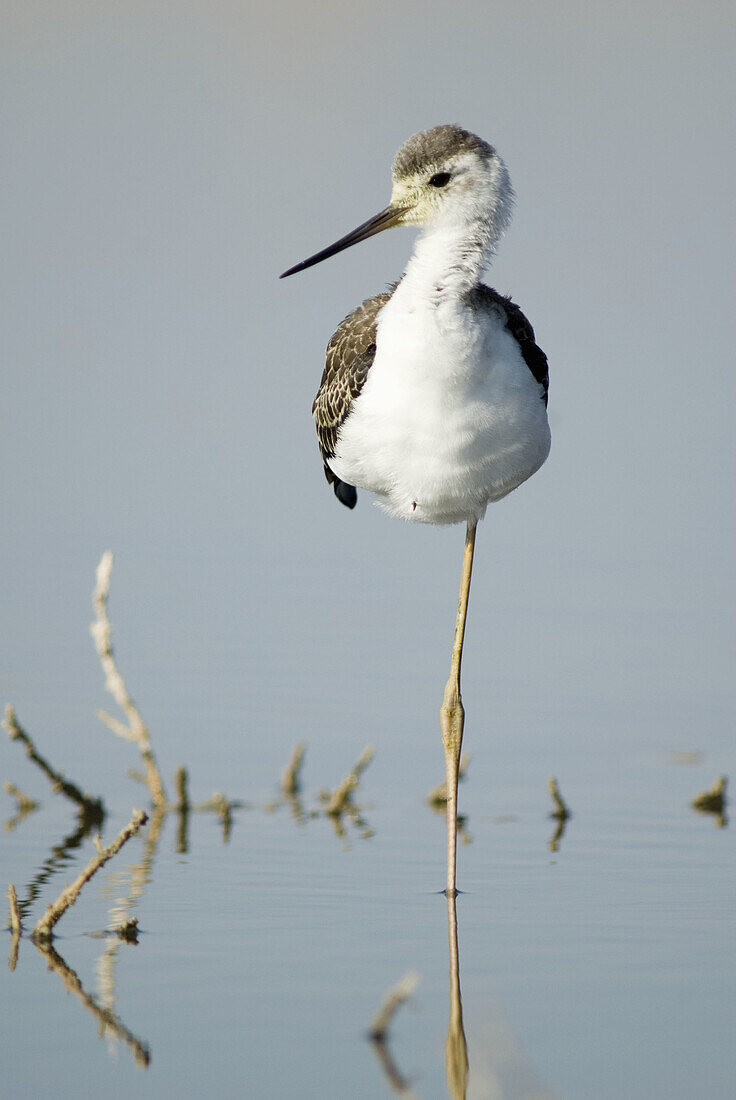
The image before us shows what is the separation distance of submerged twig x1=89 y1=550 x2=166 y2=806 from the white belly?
1.12 metres

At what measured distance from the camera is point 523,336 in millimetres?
6172

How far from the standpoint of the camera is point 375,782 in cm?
751

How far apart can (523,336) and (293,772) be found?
2296mm

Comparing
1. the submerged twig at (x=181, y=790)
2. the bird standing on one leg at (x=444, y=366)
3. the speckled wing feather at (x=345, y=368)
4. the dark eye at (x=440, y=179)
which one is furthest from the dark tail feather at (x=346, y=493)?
the dark eye at (x=440, y=179)

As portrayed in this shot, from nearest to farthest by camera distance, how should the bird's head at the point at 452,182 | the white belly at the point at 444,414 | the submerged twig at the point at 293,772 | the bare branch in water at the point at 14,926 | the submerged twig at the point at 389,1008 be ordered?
the submerged twig at the point at 389,1008 → the bare branch in water at the point at 14,926 → the white belly at the point at 444,414 → the bird's head at the point at 452,182 → the submerged twig at the point at 293,772

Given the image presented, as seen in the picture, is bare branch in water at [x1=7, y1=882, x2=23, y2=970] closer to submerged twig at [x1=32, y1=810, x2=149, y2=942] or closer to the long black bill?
submerged twig at [x1=32, y1=810, x2=149, y2=942]

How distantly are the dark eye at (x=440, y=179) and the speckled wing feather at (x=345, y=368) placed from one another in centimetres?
61

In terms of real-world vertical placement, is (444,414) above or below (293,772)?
above

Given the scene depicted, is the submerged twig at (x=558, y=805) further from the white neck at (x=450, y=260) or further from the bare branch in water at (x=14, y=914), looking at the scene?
the bare branch in water at (x=14, y=914)

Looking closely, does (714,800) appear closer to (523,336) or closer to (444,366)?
(523,336)

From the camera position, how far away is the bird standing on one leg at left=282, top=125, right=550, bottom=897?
5.66m

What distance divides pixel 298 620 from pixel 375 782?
9.66ft

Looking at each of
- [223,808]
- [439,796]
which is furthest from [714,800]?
[223,808]

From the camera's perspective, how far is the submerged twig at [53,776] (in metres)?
6.50
